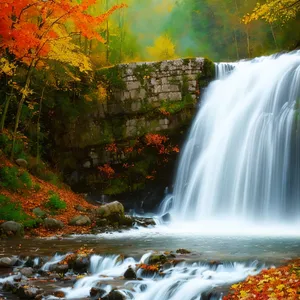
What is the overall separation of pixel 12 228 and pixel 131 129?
26.0 ft

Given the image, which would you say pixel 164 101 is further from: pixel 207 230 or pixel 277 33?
pixel 277 33

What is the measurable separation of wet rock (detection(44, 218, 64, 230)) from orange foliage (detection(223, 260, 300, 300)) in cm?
727

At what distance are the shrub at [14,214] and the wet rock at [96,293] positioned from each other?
5887mm

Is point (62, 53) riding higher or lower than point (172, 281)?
higher

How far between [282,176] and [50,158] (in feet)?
33.8

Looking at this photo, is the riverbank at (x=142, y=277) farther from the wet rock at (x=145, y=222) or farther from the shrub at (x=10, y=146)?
the shrub at (x=10, y=146)

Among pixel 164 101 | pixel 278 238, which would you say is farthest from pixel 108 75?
pixel 278 238

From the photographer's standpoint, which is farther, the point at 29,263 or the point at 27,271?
the point at 29,263

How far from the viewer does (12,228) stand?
10.8 m

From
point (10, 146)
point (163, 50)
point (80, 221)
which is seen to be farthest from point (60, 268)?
point (163, 50)

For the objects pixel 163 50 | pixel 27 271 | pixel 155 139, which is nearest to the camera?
pixel 27 271

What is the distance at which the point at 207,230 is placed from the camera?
12.4 m

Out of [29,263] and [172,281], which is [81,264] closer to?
[29,263]

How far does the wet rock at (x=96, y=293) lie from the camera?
6024 millimetres
